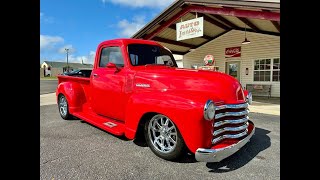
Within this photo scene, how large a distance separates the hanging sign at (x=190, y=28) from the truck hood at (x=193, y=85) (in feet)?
20.1

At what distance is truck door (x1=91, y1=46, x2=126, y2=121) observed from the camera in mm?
4441

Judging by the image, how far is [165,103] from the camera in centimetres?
327

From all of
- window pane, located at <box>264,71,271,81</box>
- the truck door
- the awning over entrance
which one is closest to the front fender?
the truck door

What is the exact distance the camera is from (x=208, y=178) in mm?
2898

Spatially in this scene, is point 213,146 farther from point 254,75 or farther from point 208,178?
point 254,75

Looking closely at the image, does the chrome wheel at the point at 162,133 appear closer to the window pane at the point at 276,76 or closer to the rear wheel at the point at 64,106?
the rear wheel at the point at 64,106

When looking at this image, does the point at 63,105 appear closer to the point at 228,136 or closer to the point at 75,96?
the point at 75,96

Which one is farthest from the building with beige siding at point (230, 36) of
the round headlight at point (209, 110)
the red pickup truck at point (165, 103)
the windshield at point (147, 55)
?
the round headlight at point (209, 110)

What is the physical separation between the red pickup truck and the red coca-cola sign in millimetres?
10830

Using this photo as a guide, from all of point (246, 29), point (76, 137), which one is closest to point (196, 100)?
point (76, 137)

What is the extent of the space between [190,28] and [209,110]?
7604 mm

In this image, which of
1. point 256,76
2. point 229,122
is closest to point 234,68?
point 256,76

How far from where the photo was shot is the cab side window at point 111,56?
4.70 metres
